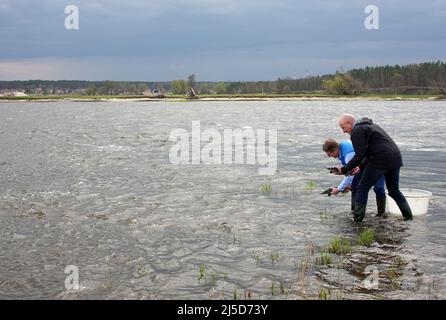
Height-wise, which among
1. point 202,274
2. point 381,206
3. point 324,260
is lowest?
point 202,274

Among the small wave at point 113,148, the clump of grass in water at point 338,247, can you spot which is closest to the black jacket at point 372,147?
the clump of grass in water at point 338,247

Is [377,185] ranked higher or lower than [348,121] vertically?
lower

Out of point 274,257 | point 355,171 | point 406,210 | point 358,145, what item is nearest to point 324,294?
point 274,257

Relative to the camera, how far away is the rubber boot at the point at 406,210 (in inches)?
471

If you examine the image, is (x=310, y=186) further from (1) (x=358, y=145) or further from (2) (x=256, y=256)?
(2) (x=256, y=256)

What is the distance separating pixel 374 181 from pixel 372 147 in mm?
797

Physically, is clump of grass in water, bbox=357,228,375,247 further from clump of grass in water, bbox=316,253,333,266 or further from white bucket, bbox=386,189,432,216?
white bucket, bbox=386,189,432,216

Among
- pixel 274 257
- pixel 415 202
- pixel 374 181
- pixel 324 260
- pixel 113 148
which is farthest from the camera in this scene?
pixel 113 148

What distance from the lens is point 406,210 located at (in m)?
12.0

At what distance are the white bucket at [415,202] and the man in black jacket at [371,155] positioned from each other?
3.50ft

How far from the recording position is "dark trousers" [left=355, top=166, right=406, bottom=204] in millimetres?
11219

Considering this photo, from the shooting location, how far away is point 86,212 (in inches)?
540

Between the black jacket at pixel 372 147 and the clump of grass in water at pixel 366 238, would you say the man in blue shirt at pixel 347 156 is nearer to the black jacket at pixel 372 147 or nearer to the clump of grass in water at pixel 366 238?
the black jacket at pixel 372 147
